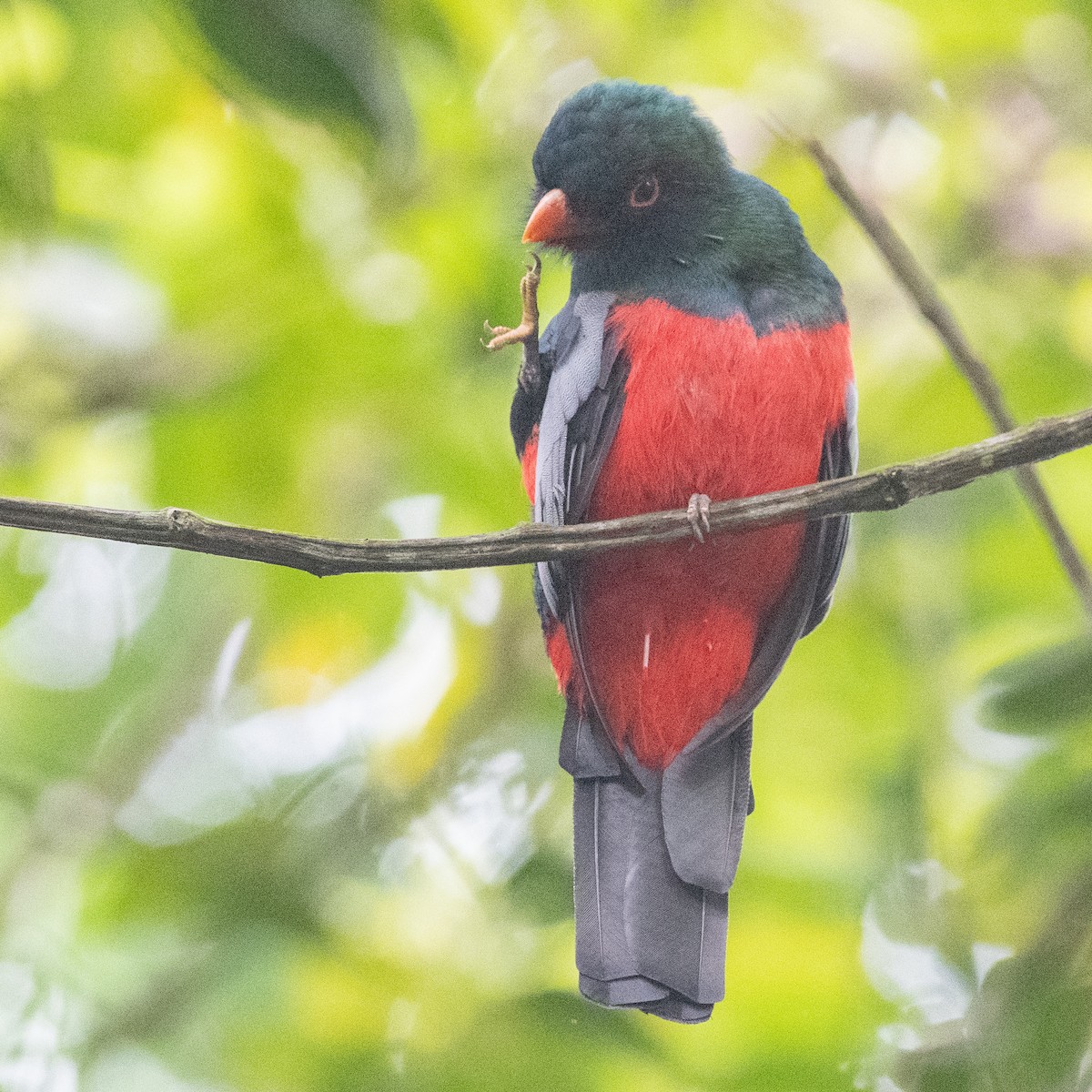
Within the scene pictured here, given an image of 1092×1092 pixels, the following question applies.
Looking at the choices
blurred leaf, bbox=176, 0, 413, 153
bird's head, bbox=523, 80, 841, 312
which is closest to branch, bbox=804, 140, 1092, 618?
bird's head, bbox=523, 80, 841, 312

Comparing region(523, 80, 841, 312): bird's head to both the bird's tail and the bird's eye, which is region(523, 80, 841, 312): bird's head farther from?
the bird's tail

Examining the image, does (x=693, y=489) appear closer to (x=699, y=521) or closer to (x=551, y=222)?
(x=699, y=521)

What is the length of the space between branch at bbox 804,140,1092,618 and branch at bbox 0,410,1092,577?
0.66 m

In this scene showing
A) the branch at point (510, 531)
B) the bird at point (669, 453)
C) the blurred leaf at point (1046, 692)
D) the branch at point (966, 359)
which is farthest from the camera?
the branch at point (966, 359)

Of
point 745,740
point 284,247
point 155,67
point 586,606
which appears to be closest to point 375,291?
point 284,247

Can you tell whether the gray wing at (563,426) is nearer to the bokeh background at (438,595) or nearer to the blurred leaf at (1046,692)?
the bokeh background at (438,595)

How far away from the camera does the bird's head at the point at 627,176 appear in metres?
2.42

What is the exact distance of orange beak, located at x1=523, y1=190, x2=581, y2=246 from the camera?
7.90 ft

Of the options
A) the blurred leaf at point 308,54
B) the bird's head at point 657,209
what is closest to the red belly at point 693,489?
the bird's head at point 657,209

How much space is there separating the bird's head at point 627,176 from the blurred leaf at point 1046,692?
100cm

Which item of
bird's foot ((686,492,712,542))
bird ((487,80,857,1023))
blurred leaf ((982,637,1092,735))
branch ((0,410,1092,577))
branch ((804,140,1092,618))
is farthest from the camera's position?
branch ((804,140,1092,618))

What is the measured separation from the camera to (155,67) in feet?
12.6

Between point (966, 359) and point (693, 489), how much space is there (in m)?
0.57

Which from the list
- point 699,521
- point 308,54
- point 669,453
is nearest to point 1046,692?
point 699,521
